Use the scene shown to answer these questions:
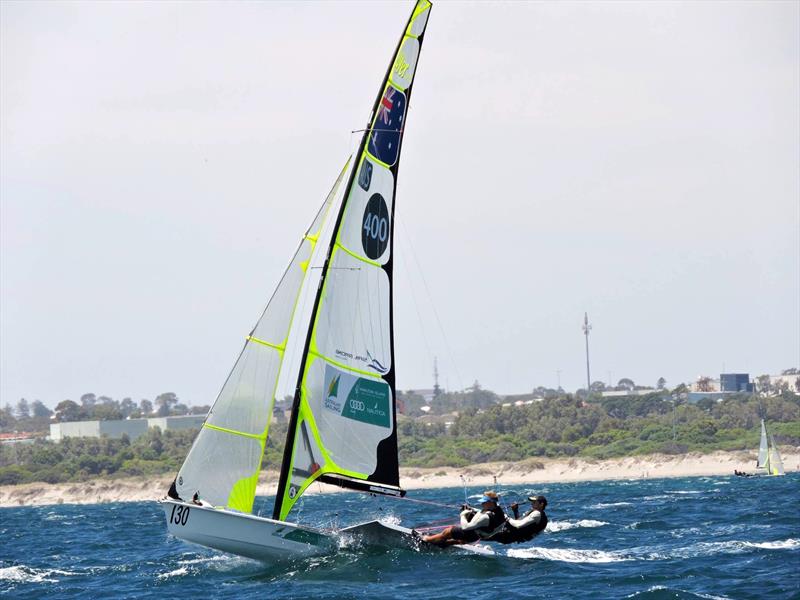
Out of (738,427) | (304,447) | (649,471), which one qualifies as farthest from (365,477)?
(738,427)

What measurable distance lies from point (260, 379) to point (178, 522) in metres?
3.48

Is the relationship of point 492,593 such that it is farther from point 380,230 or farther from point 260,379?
point 380,230

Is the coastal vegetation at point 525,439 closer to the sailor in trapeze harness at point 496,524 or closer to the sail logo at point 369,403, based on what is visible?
the sail logo at point 369,403

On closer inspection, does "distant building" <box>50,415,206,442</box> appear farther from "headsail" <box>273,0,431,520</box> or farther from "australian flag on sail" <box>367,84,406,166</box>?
"australian flag on sail" <box>367,84,406,166</box>

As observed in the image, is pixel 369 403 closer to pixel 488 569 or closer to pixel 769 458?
pixel 488 569

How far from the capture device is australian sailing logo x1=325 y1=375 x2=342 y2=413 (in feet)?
86.4

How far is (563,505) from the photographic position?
187ft

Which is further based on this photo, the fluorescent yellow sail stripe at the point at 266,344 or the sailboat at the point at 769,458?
the sailboat at the point at 769,458

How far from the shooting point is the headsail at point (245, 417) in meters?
25.7

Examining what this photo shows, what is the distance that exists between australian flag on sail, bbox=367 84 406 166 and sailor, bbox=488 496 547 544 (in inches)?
326

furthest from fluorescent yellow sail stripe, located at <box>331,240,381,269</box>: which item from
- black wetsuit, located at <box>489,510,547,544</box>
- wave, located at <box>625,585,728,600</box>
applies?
wave, located at <box>625,585,728,600</box>

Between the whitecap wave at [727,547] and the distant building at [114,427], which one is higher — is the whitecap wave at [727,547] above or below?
below

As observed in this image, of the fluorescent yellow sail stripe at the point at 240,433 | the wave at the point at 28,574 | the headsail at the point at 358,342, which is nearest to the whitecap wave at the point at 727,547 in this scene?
the headsail at the point at 358,342

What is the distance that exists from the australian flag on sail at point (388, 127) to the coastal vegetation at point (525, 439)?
10153cm
